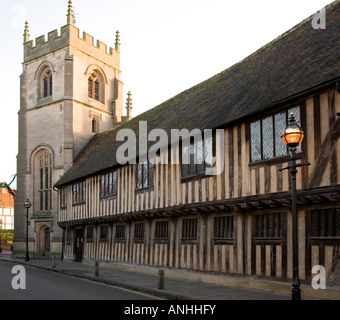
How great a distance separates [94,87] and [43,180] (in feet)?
28.5

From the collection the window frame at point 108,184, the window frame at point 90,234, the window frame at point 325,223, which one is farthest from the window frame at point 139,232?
the window frame at point 325,223

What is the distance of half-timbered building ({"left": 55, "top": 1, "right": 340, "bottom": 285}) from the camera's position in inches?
411

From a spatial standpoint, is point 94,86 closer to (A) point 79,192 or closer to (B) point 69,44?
(B) point 69,44

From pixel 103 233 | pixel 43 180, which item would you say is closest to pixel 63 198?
pixel 43 180

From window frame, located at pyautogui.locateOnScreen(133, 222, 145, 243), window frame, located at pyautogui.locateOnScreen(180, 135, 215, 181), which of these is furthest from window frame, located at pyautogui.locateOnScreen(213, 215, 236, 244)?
window frame, located at pyautogui.locateOnScreen(133, 222, 145, 243)

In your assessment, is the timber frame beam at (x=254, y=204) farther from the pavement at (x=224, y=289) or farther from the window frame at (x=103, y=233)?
the window frame at (x=103, y=233)

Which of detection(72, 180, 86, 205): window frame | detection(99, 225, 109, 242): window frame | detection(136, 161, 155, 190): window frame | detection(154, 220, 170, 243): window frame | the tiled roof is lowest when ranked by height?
detection(99, 225, 109, 242): window frame

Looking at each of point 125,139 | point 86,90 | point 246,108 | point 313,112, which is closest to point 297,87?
point 313,112

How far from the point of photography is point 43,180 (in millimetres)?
34469

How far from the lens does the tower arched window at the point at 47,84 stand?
35156 millimetres

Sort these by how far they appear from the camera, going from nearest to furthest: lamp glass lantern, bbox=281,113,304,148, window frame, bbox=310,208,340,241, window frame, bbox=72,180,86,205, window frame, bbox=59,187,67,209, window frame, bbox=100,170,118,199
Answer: lamp glass lantern, bbox=281,113,304,148 → window frame, bbox=310,208,340,241 → window frame, bbox=100,170,118,199 → window frame, bbox=72,180,86,205 → window frame, bbox=59,187,67,209

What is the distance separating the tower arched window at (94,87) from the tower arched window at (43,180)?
5.97m

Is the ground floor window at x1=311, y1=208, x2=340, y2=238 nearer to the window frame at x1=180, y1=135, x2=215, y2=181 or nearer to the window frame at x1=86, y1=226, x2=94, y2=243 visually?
the window frame at x1=180, y1=135, x2=215, y2=181
